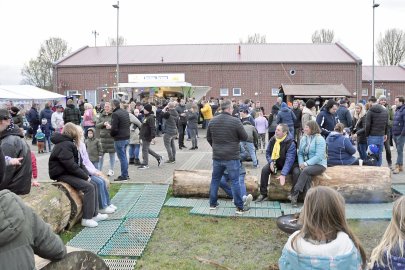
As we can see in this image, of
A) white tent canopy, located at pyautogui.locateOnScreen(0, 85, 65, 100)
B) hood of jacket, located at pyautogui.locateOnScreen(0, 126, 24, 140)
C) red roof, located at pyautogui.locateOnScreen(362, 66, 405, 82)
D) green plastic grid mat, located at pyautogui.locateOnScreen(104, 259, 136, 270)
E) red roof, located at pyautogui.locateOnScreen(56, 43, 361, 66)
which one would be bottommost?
green plastic grid mat, located at pyautogui.locateOnScreen(104, 259, 136, 270)

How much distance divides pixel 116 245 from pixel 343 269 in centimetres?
406

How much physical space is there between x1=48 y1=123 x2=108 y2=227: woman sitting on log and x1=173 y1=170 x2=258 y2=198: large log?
2.16 metres

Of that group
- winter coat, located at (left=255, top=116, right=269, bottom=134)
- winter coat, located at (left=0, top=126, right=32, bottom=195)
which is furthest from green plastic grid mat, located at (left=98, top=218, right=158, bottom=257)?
winter coat, located at (left=255, top=116, right=269, bottom=134)

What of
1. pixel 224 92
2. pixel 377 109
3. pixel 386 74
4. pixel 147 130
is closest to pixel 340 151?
pixel 377 109

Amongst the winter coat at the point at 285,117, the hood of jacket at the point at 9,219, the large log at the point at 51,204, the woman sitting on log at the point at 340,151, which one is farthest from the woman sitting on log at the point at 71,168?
the winter coat at the point at 285,117

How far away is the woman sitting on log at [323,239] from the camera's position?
3197 millimetres

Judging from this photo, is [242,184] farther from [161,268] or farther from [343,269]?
[343,269]

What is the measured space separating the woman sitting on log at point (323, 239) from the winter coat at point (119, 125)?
809 cm

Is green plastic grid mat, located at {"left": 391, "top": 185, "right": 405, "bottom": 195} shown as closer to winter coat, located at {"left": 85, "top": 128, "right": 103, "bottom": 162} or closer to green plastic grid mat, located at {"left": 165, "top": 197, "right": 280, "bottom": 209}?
green plastic grid mat, located at {"left": 165, "top": 197, "right": 280, "bottom": 209}

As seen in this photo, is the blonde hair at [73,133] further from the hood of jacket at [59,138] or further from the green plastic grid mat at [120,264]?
the green plastic grid mat at [120,264]

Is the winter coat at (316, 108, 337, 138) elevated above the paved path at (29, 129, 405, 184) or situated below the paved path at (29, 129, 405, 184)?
above

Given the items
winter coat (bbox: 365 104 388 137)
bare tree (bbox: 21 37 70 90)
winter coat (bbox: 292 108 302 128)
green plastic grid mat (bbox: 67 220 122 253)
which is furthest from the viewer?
bare tree (bbox: 21 37 70 90)

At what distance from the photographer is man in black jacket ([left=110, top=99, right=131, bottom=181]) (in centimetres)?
1088

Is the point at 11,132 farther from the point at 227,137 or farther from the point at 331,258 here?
the point at 331,258
